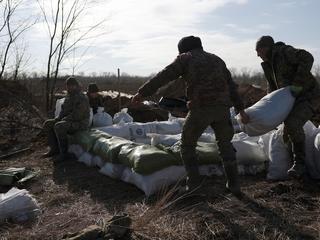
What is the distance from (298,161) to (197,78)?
4.91ft

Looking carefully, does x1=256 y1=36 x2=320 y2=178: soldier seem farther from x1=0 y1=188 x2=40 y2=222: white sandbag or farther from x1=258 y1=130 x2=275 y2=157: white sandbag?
x1=0 y1=188 x2=40 y2=222: white sandbag

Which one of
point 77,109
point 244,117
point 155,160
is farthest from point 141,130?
point 244,117

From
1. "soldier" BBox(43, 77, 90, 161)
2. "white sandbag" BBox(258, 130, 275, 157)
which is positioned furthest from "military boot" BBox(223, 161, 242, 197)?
"soldier" BBox(43, 77, 90, 161)

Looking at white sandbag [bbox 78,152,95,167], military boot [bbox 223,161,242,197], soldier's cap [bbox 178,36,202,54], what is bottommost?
white sandbag [bbox 78,152,95,167]

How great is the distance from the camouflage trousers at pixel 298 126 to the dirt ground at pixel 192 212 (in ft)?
1.03

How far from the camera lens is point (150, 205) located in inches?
179

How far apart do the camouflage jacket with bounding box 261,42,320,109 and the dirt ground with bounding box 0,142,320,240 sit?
36.6 inches

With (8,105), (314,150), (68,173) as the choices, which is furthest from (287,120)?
(8,105)

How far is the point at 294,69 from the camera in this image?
4.93 meters

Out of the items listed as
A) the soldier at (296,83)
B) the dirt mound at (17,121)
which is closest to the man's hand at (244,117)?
the soldier at (296,83)

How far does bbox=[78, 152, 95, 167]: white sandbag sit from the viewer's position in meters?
6.73

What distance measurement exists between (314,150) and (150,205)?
1844 millimetres

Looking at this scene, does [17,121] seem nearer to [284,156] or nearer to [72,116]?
[72,116]

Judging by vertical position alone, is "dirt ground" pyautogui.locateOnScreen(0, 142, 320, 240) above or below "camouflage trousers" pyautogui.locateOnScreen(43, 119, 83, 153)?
below
